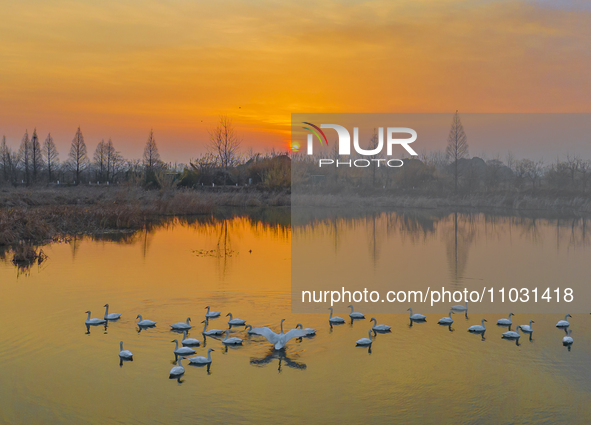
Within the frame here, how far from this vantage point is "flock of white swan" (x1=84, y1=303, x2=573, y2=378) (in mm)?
8305

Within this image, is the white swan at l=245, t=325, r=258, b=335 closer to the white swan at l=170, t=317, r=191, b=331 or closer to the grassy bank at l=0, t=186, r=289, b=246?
the white swan at l=170, t=317, r=191, b=331

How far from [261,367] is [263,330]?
0.99 metres

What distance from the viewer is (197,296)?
12219 mm

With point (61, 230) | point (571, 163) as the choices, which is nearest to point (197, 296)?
point (61, 230)

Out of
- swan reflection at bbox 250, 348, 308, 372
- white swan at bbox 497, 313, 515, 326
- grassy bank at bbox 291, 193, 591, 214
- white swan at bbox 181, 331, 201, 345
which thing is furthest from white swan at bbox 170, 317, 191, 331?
grassy bank at bbox 291, 193, 591, 214

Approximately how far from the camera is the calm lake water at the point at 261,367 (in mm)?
6848

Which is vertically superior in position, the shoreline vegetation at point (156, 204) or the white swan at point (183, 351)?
the shoreline vegetation at point (156, 204)

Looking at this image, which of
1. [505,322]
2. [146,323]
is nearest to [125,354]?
[146,323]

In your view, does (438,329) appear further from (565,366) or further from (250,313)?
(250,313)

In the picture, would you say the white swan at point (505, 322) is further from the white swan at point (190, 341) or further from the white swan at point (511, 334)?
the white swan at point (190, 341)

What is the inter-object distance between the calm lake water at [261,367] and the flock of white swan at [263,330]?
125 mm

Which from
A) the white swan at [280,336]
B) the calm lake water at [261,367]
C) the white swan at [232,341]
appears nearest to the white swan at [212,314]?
the calm lake water at [261,367]

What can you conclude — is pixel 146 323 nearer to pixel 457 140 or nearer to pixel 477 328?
pixel 477 328

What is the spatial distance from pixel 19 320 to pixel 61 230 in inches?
552
